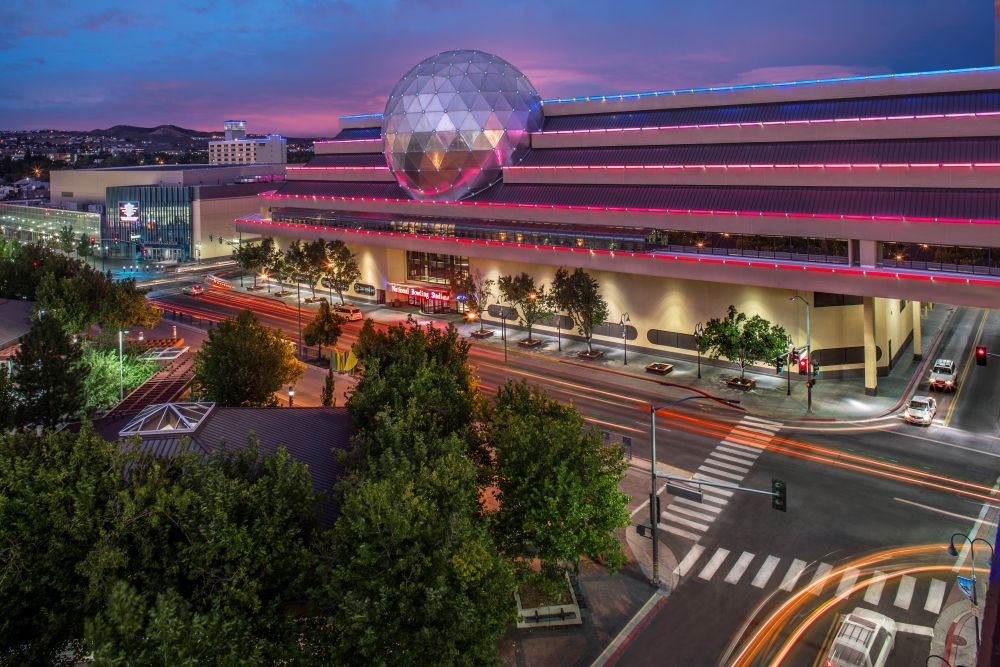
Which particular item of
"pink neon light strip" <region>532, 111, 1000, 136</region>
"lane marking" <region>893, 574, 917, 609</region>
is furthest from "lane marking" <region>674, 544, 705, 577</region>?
"pink neon light strip" <region>532, 111, 1000, 136</region>

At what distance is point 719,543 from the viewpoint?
28.3 m

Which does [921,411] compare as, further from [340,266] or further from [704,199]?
[340,266]

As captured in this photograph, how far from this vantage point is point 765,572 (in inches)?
1022

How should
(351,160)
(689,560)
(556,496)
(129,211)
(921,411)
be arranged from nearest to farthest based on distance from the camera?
(556,496) < (689,560) < (921,411) < (351,160) < (129,211)

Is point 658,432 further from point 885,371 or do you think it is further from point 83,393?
point 83,393

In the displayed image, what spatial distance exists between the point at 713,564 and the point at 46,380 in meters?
32.1

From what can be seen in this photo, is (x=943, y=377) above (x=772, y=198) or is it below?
below

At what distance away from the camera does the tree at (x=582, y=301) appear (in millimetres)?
55344

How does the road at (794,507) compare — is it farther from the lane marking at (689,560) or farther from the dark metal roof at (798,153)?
the dark metal roof at (798,153)

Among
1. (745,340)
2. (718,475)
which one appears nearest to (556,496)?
(718,475)

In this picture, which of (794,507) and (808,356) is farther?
(808,356)

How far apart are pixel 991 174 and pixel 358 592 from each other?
4318 cm

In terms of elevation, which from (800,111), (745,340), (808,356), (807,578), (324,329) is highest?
(800,111)

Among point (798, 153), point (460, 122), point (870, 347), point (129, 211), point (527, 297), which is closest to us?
point (870, 347)
